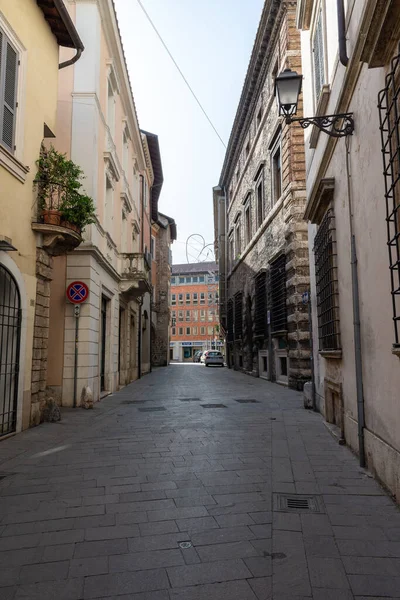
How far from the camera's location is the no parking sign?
35.4 ft

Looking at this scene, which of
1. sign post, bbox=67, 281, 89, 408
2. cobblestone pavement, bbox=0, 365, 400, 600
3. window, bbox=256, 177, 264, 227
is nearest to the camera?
cobblestone pavement, bbox=0, 365, 400, 600

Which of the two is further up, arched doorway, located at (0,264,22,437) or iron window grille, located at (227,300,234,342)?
iron window grille, located at (227,300,234,342)

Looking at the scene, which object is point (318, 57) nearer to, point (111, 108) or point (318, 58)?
point (318, 58)

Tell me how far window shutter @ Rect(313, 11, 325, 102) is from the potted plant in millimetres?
4670

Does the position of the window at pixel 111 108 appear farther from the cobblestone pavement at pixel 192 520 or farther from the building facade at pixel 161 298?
the building facade at pixel 161 298

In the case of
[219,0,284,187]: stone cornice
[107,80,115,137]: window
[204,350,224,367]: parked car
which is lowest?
[204,350,224,367]: parked car

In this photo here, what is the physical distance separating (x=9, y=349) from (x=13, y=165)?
282 cm

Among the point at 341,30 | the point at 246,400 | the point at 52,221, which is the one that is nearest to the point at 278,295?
the point at 246,400

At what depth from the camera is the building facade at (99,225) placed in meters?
11.1

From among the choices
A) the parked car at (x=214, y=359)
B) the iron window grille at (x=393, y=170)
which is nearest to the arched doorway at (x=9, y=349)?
the iron window grille at (x=393, y=170)

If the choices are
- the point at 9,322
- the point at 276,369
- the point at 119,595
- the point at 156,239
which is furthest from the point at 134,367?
the point at 156,239

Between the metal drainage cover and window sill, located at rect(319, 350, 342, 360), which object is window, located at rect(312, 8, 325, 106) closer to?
window sill, located at rect(319, 350, 342, 360)

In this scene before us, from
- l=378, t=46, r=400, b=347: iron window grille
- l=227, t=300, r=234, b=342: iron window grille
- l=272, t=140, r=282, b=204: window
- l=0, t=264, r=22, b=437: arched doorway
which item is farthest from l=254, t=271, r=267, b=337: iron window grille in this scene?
l=378, t=46, r=400, b=347: iron window grille

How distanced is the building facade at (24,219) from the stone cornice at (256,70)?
10055mm
